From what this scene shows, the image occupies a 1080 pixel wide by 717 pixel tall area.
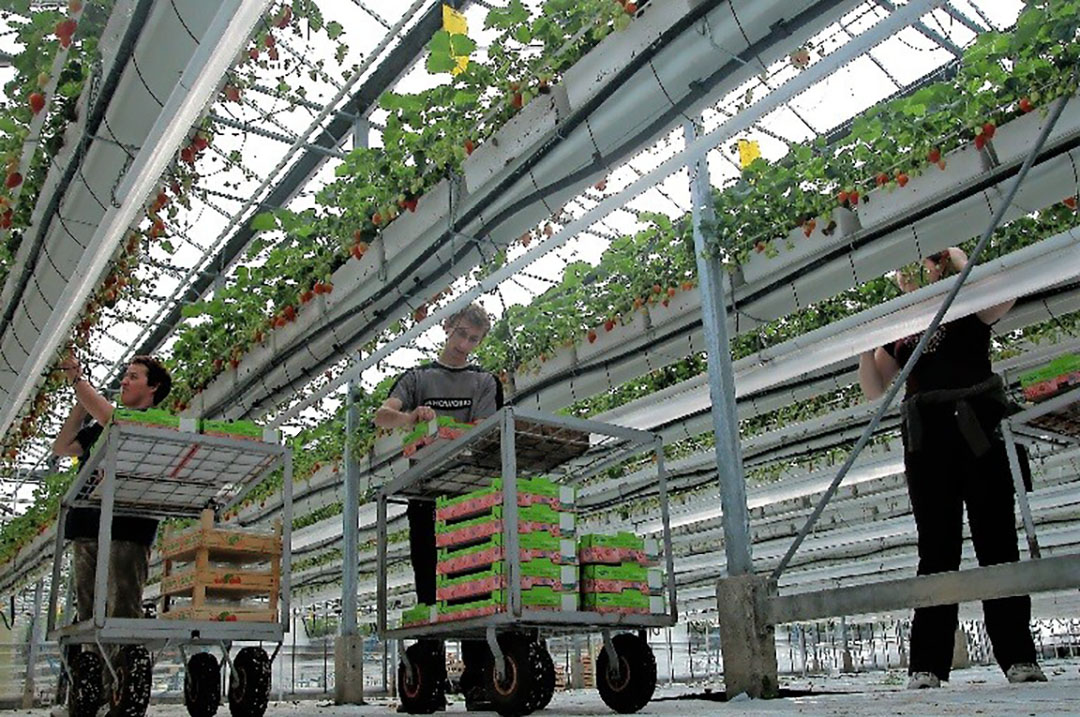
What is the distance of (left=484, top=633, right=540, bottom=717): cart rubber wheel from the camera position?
3553mm

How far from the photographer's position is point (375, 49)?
8.05 metres

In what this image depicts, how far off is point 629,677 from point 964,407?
1.82m

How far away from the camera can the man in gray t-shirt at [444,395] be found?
178 inches

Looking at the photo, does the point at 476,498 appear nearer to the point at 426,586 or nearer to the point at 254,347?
the point at 426,586

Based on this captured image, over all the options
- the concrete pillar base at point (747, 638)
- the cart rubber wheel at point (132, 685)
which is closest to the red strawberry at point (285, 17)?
the cart rubber wheel at point (132, 685)

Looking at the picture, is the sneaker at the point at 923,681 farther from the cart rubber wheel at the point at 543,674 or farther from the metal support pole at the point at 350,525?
the metal support pole at the point at 350,525

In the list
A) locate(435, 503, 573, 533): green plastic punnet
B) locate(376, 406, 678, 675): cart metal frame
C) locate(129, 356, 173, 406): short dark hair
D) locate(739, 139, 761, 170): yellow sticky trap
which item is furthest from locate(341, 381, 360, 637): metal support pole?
locate(739, 139, 761, 170): yellow sticky trap

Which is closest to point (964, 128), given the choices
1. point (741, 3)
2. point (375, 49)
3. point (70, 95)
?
point (741, 3)

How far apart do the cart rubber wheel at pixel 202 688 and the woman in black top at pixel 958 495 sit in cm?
317

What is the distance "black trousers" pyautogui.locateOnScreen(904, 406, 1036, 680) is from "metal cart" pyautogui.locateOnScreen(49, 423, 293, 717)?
2814 millimetres

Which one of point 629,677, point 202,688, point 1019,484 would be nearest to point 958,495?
point 1019,484

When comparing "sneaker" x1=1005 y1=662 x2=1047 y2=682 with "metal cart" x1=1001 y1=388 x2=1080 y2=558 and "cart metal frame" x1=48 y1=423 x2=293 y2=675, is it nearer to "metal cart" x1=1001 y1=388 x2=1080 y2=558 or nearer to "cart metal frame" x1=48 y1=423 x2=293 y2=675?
"metal cart" x1=1001 y1=388 x2=1080 y2=558

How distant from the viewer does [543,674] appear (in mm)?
3621

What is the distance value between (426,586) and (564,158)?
2254 millimetres
